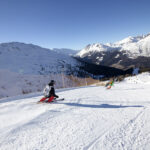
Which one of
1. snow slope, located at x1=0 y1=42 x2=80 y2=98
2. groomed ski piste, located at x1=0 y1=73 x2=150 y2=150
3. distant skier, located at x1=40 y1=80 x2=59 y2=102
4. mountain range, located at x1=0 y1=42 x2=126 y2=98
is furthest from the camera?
mountain range, located at x1=0 y1=42 x2=126 y2=98

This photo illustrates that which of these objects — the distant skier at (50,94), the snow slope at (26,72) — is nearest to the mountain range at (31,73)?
the snow slope at (26,72)

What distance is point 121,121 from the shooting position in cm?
379

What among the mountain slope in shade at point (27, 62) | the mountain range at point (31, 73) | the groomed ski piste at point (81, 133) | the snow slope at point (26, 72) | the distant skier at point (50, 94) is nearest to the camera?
the groomed ski piste at point (81, 133)

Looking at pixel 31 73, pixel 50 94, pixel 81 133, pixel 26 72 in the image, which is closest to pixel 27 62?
pixel 31 73

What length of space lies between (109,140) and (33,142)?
6.55ft

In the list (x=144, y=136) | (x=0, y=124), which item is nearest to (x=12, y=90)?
(x=0, y=124)

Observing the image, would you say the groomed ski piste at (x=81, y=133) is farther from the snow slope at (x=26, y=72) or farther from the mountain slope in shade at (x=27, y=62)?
the mountain slope in shade at (x=27, y=62)

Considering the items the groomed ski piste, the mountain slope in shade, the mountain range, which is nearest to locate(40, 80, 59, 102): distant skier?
the groomed ski piste

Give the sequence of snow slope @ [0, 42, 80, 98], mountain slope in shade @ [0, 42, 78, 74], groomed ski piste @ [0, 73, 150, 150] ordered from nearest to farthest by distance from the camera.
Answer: groomed ski piste @ [0, 73, 150, 150], snow slope @ [0, 42, 80, 98], mountain slope in shade @ [0, 42, 78, 74]

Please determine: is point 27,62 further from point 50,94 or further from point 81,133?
point 81,133

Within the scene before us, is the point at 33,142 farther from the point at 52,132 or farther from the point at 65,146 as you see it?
the point at 65,146

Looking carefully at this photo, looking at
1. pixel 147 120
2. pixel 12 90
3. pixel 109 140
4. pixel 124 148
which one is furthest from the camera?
pixel 12 90

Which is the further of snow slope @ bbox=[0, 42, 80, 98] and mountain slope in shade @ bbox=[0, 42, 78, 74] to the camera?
mountain slope in shade @ bbox=[0, 42, 78, 74]

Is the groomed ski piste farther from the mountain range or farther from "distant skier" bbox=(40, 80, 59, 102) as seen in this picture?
the mountain range
